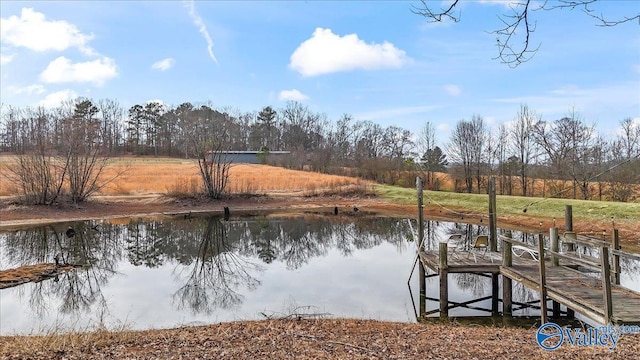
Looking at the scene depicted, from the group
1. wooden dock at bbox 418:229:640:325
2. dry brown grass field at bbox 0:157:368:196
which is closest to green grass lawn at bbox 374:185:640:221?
dry brown grass field at bbox 0:157:368:196

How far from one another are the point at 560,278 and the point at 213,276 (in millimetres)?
10182

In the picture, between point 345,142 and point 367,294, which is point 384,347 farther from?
point 345,142

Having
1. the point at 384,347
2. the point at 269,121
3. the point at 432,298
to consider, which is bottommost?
the point at 432,298

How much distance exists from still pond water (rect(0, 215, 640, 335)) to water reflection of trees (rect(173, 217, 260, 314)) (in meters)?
0.03

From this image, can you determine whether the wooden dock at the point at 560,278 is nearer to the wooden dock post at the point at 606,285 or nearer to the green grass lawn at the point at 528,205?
the wooden dock post at the point at 606,285

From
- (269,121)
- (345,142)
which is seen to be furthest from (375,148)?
(269,121)

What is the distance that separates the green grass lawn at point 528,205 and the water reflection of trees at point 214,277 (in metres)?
12.4

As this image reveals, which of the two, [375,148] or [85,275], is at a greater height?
[375,148]

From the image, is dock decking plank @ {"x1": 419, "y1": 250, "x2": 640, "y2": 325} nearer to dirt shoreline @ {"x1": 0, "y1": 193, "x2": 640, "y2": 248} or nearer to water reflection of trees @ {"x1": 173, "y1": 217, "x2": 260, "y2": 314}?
water reflection of trees @ {"x1": 173, "y1": 217, "x2": 260, "y2": 314}

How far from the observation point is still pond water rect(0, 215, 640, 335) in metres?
10.3

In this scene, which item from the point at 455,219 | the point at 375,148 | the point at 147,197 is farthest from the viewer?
the point at 375,148

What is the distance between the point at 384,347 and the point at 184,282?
8895mm

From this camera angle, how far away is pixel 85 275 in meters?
13.7

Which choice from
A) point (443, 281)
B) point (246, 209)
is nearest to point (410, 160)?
point (246, 209)
